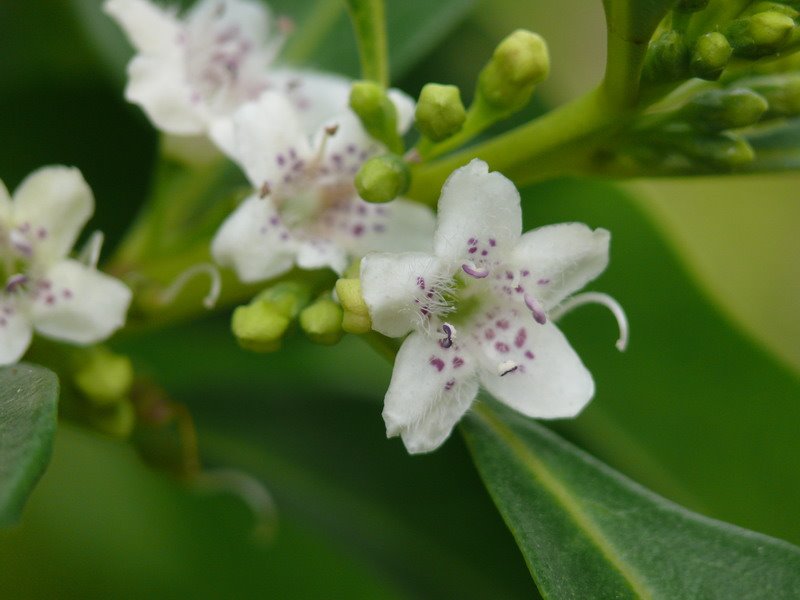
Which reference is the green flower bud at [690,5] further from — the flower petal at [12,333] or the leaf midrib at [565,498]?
the flower petal at [12,333]

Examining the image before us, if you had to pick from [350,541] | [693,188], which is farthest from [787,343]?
[350,541]

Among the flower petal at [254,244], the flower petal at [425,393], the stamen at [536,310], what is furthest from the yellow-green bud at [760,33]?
the flower petal at [254,244]

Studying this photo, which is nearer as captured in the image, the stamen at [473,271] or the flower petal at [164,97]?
the stamen at [473,271]

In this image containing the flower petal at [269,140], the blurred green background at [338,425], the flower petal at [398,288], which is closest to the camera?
the flower petal at [398,288]

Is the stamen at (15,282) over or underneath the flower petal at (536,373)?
over

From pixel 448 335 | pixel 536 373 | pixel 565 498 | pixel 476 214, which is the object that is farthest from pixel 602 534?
pixel 476 214

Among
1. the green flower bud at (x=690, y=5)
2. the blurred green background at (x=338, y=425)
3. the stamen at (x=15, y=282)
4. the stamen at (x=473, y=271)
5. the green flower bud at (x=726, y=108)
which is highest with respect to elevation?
the green flower bud at (x=690, y=5)

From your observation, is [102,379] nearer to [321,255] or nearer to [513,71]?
[321,255]

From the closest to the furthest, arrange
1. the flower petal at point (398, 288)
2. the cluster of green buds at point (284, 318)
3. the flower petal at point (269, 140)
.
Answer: the flower petal at point (398, 288), the cluster of green buds at point (284, 318), the flower petal at point (269, 140)
